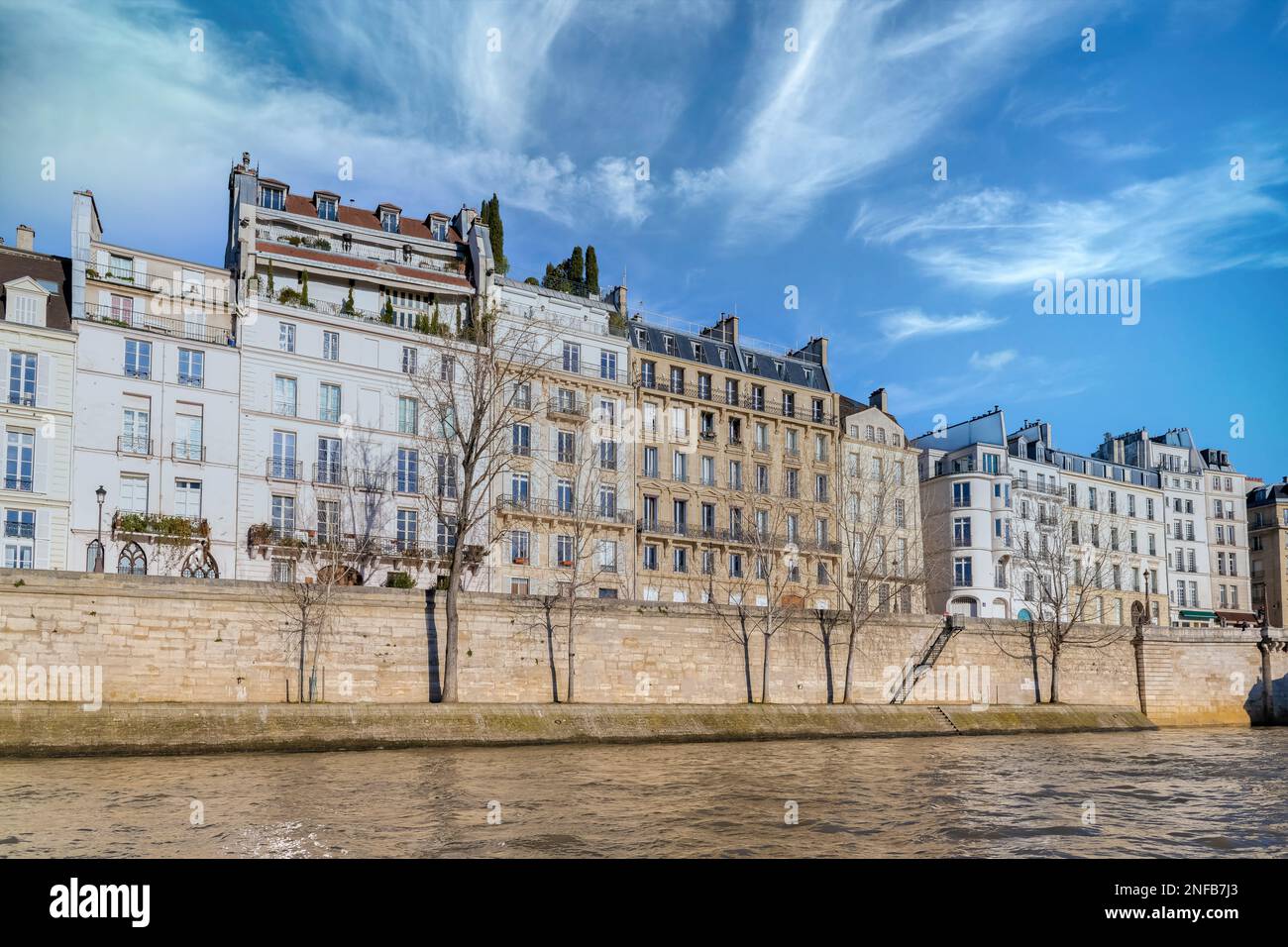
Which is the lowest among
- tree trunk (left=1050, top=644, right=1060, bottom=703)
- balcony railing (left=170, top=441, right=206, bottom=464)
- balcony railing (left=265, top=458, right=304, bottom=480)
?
tree trunk (left=1050, top=644, right=1060, bottom=703)

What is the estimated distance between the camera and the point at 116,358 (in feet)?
140

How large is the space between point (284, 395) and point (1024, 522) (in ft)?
156

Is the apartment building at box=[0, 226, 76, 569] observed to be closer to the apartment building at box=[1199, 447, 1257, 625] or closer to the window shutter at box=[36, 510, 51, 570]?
the window shutter at box=[36, 510, 51, 570]

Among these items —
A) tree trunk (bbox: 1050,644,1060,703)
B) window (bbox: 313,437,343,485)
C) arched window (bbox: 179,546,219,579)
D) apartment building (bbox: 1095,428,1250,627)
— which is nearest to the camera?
arched window (bbox: 179,546,219,579)

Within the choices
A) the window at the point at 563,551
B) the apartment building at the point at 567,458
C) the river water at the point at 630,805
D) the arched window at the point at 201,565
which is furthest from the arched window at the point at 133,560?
the window at the point at 563,551

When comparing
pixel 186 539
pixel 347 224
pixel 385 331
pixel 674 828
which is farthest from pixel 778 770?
pixel 347 224

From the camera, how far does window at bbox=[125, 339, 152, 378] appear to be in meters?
42.9

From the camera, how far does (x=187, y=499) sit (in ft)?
142

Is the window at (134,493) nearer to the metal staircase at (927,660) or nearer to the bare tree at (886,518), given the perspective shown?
the bare tree at (886,518)

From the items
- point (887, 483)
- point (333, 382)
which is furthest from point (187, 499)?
point (887, 483)

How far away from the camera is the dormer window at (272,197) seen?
50.6 meters

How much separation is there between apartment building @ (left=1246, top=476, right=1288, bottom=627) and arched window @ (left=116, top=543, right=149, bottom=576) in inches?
3256
